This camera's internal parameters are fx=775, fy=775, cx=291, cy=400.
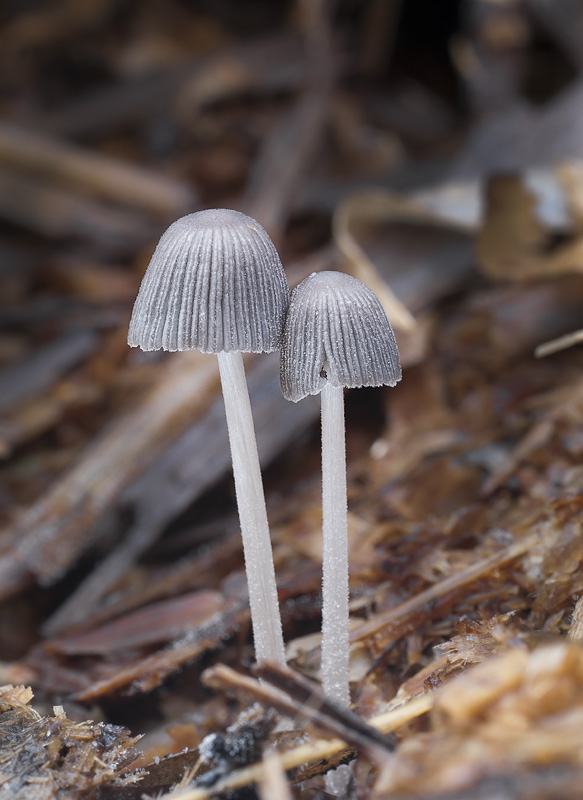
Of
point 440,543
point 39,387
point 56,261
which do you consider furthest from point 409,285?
point 56,261

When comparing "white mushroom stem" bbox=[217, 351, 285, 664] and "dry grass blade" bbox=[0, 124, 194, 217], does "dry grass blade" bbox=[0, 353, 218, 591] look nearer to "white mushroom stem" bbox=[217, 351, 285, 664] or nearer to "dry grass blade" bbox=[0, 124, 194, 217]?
"white mushroom stem" bbox=[217, 351, 285, 664]

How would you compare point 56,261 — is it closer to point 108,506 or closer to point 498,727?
point 108,506

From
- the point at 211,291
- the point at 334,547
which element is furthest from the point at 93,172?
the point at 334,547

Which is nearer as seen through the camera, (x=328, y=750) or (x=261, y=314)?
(x=328, y=750)

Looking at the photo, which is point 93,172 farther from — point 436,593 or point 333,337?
point 436,593

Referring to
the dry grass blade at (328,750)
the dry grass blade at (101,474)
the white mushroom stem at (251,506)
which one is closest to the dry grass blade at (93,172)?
the dry grass blade at (101,474)

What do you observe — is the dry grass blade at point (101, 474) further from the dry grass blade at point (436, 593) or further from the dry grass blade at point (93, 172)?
the dry grass blade at point (93, 172)
